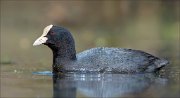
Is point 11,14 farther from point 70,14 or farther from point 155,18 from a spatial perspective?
point 155,18

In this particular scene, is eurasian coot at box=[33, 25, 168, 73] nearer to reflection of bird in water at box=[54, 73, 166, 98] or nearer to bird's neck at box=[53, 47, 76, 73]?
bird's neck at box=[53, 47, 76, 73]

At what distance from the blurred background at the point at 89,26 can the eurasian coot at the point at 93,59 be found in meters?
1.09

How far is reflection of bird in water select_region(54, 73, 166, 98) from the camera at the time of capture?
41.9 feet

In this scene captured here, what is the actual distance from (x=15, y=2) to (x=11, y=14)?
5.17m

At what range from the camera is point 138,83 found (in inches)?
558

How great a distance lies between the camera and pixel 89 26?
3328cm

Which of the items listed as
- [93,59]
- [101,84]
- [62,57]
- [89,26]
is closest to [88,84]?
[101,84]

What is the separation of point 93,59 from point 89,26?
17.3 metres

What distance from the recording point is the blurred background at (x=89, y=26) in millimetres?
21703

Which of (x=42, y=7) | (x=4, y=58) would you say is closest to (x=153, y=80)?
(x=4, y=58)

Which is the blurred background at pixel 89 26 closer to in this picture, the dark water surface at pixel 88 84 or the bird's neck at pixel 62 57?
the bird's neck at pixel 62 57

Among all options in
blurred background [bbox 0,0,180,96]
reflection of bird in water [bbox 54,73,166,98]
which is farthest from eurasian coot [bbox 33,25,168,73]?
blurred background [bbox 0,0,180,96]

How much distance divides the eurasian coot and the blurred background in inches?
43.0

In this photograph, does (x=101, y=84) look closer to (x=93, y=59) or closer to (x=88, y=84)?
(x=88, y=84)
